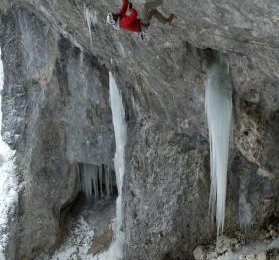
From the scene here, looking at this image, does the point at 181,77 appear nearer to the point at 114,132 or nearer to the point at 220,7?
the point at 220,7

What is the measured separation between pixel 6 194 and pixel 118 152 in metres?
2.67

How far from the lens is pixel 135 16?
5215 mm

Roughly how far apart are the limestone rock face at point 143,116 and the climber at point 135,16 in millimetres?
218

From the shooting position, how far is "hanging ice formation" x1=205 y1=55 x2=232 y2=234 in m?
6.66

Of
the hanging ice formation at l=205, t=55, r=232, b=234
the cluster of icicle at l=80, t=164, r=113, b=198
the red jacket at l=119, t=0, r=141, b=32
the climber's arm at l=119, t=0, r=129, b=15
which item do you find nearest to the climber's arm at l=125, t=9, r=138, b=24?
the red jacket at l=119, t=0, r=141, b=32

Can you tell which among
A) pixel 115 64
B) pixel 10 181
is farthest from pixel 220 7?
pixel 10 181

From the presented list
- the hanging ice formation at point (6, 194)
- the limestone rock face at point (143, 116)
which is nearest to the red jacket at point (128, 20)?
the limestone rock face at point (143, 116)

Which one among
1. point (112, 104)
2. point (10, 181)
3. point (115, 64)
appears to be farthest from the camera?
point (10, 181)

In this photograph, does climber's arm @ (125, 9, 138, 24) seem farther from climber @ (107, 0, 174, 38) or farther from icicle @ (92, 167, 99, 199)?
icicle @ (92, 167, 99, 199)

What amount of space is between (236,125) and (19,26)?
495 centimetres

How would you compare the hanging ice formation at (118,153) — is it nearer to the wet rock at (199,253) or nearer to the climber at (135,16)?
the wet rock at (199,253)

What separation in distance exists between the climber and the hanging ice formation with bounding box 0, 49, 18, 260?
5.83 metres

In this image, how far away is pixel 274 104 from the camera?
269 inches

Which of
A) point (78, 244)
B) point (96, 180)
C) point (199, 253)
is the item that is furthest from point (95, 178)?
point (199, 253)
